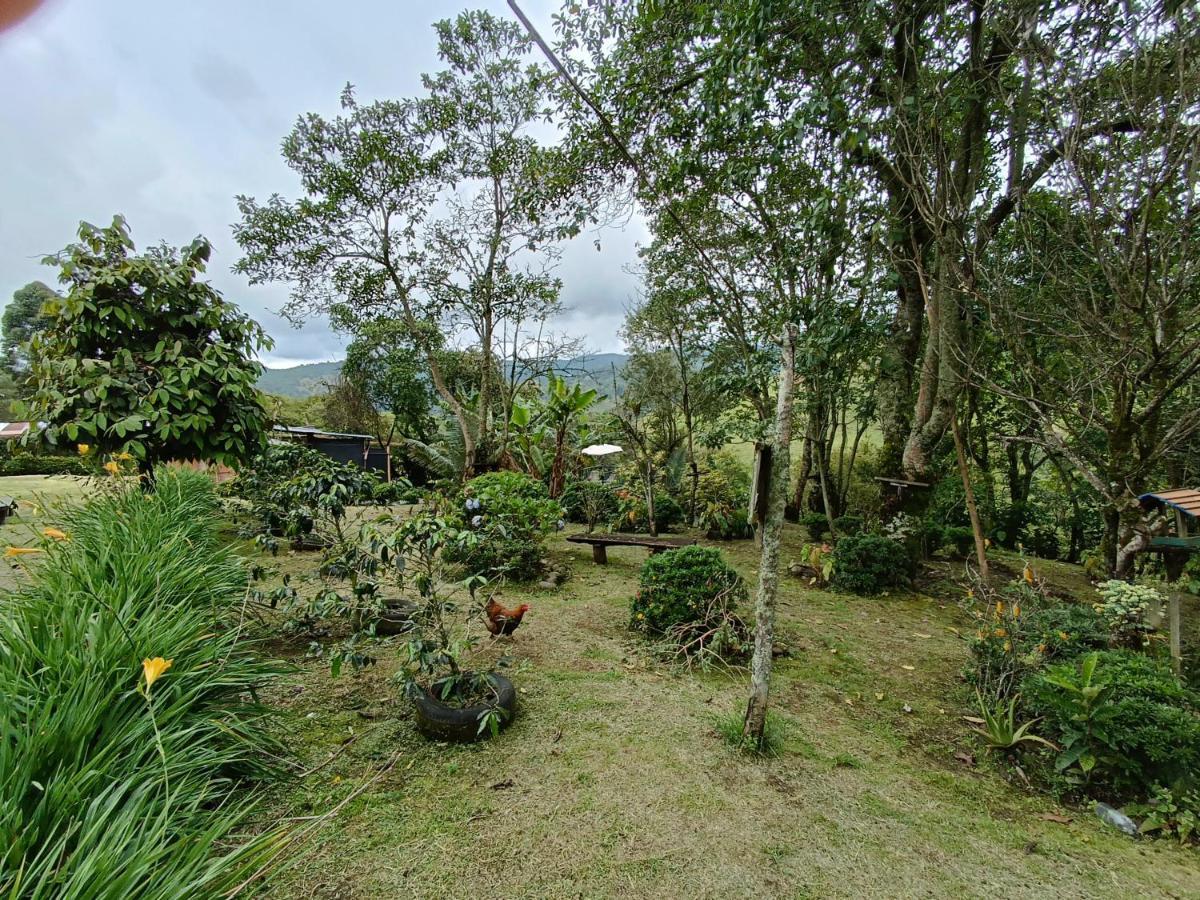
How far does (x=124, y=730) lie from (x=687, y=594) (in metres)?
3.20

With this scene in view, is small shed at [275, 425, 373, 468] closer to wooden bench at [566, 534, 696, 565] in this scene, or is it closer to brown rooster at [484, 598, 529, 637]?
wooden bench at [566, 534, 696, 565]

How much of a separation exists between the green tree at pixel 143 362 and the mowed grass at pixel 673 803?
6.27 feet

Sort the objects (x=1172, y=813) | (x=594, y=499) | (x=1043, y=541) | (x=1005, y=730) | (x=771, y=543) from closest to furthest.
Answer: (x=1172, y=813) → (x=771, y=543) → (x=1005, y=730) → (x=594, y=499) → (x=1043, y=541)

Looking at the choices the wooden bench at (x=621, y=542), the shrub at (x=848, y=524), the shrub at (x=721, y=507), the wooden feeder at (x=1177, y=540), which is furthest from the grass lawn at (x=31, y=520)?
the shrub at (x=848, y=524)

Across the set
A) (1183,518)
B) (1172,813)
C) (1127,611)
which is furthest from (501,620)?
(1183,518)

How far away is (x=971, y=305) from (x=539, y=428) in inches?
285

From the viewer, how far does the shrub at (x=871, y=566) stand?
538 centimetres

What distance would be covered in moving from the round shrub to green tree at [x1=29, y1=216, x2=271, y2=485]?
3506mm

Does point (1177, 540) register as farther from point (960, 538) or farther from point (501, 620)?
point (960, 538)

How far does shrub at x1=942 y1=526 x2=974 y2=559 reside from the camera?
743cm

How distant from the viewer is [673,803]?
2.07 meters

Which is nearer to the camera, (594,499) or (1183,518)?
(1183,518)

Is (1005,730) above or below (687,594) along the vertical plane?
below

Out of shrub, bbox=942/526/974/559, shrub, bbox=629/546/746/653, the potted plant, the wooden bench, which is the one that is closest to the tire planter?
the potted plant
